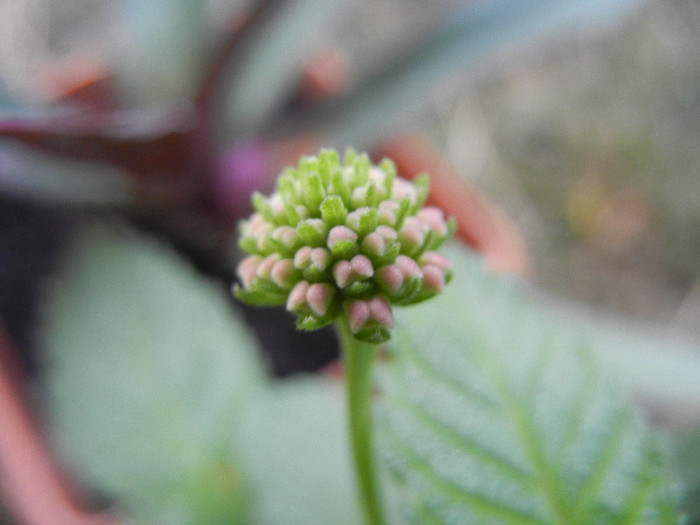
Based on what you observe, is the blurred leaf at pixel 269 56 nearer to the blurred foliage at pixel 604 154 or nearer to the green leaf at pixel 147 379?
the green leaf at pixel 147 379

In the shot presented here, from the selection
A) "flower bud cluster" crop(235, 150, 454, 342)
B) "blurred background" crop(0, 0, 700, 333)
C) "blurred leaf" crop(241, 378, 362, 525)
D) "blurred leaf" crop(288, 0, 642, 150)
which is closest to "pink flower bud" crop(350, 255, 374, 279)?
"flower bud cluster" crop(235, 150, 454, 342)

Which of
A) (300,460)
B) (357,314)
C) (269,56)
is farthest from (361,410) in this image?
(269,56)

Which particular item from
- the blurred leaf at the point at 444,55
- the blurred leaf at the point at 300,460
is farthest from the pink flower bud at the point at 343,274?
the blurred leaf at the point at 444,55

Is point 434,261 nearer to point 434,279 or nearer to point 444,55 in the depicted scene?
point 434,279

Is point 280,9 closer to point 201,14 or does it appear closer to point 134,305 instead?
point 201,14

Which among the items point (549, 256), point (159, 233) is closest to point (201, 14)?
point (159, 233)
